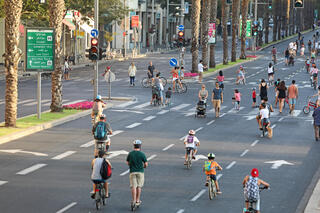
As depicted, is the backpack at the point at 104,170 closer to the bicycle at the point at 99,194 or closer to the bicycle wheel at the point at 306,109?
the bicycle at the point at 99,194

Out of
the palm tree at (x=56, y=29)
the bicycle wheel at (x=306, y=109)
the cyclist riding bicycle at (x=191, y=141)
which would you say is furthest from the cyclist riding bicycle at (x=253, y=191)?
the bicycle wheel at (x=306, y=109)

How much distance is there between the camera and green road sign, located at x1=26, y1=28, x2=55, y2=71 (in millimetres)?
35031

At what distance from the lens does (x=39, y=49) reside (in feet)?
116

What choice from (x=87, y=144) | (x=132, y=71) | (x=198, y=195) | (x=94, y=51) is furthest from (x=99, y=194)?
(x=132, y=71)

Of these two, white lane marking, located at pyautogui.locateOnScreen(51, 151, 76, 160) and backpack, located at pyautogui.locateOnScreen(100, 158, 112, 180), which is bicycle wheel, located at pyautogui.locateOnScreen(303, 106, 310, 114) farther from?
backpack, located at pyautogui.locateOnScreen(100, 158, 112, 180)

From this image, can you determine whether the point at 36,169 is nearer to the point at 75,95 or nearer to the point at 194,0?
the point at 75,95

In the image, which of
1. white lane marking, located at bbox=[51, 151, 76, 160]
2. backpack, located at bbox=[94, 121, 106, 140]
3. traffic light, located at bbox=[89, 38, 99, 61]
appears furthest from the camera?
traffic light, located at bbox=[89, 38, 99, 61]

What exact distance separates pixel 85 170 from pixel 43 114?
13487mm

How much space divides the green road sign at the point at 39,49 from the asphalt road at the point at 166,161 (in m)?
3.13

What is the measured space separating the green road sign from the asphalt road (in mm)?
3132

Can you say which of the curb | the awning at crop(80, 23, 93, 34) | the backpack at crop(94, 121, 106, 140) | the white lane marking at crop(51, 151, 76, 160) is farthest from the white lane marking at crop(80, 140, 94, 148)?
the awning at crop(80, 23, 93, 34)

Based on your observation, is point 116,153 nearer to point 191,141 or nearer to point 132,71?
point 191,141

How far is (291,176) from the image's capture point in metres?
23.5

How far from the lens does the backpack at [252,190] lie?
17.0m
